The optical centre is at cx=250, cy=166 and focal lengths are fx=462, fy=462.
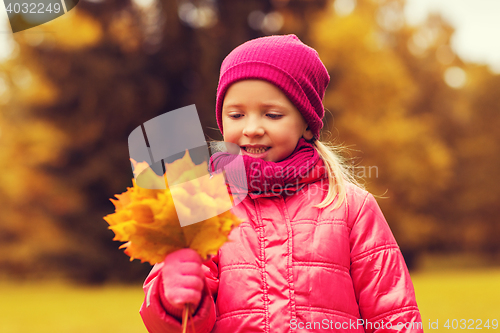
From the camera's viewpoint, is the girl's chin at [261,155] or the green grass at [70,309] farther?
the green grass at [70,309]

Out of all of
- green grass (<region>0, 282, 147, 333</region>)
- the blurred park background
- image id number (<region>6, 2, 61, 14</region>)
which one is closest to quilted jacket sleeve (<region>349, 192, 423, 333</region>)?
image id number (<region>6, 2, 61, 14</region>)

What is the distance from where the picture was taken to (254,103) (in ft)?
6.36

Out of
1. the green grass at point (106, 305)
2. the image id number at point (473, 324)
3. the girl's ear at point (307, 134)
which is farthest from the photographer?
the green grass at point (106, 305)

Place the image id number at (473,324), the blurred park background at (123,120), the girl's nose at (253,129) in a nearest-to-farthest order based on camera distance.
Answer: the girl's nose at (253,129), the image id number at (473,324), the blurred park background at (123,120)

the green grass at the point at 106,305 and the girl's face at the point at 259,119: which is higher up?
the girl's face at the point at 259,119

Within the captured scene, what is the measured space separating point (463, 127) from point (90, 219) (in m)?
12.8

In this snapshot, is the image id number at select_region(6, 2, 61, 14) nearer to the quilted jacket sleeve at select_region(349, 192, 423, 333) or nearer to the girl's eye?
the girl's eye

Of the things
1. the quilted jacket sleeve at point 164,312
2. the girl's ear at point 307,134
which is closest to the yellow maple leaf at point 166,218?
the quilted jacket sleeve at point 164,312

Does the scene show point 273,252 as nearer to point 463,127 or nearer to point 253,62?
point 253,62

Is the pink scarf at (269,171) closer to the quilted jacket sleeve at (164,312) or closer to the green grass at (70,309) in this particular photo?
the quilted jacket sleeve at (164,312)

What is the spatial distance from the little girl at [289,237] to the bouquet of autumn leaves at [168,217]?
22 cm

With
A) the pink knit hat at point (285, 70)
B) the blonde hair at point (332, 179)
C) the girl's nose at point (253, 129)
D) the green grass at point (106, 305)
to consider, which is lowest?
the green grass at point (106, 305)

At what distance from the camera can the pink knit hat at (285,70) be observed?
1.96 meters

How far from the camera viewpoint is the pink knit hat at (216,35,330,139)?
1.96 meters
